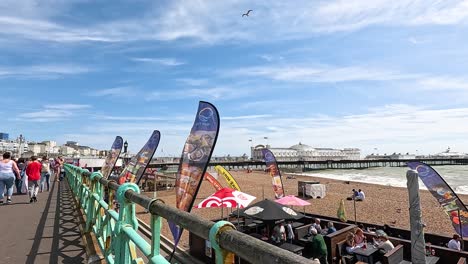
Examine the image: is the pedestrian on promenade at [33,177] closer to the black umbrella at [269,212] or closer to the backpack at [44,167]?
the backpack at [44,167]

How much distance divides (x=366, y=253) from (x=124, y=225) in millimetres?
8000

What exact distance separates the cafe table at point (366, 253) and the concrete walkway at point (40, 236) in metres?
7.23

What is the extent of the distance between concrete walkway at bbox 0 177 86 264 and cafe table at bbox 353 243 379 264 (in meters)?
7.23

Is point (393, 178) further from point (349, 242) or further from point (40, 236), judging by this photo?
point (40, 236)

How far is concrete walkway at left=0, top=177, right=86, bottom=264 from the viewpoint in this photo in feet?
13.6

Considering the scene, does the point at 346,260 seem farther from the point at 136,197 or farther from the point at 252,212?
the point at 136,197

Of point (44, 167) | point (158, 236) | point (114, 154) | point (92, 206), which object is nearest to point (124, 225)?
point (158, 236)

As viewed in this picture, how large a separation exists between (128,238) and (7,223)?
5358mm

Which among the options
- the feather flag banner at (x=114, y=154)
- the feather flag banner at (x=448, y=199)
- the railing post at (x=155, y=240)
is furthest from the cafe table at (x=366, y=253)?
the railing post at (x=155, y=240)

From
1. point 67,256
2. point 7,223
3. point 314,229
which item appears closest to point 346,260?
point 314,229

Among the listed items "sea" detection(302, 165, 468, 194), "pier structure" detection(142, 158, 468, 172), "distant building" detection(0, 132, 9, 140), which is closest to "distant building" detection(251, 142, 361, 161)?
"pier structure" detection(142, 158, 468, 172)

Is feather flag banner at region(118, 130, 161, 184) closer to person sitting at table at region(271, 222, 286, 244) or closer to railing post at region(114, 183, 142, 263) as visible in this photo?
railing post at region(114, 183, 142, 263)

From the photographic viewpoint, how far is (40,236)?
17.2ft

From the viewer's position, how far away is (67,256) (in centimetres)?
417
